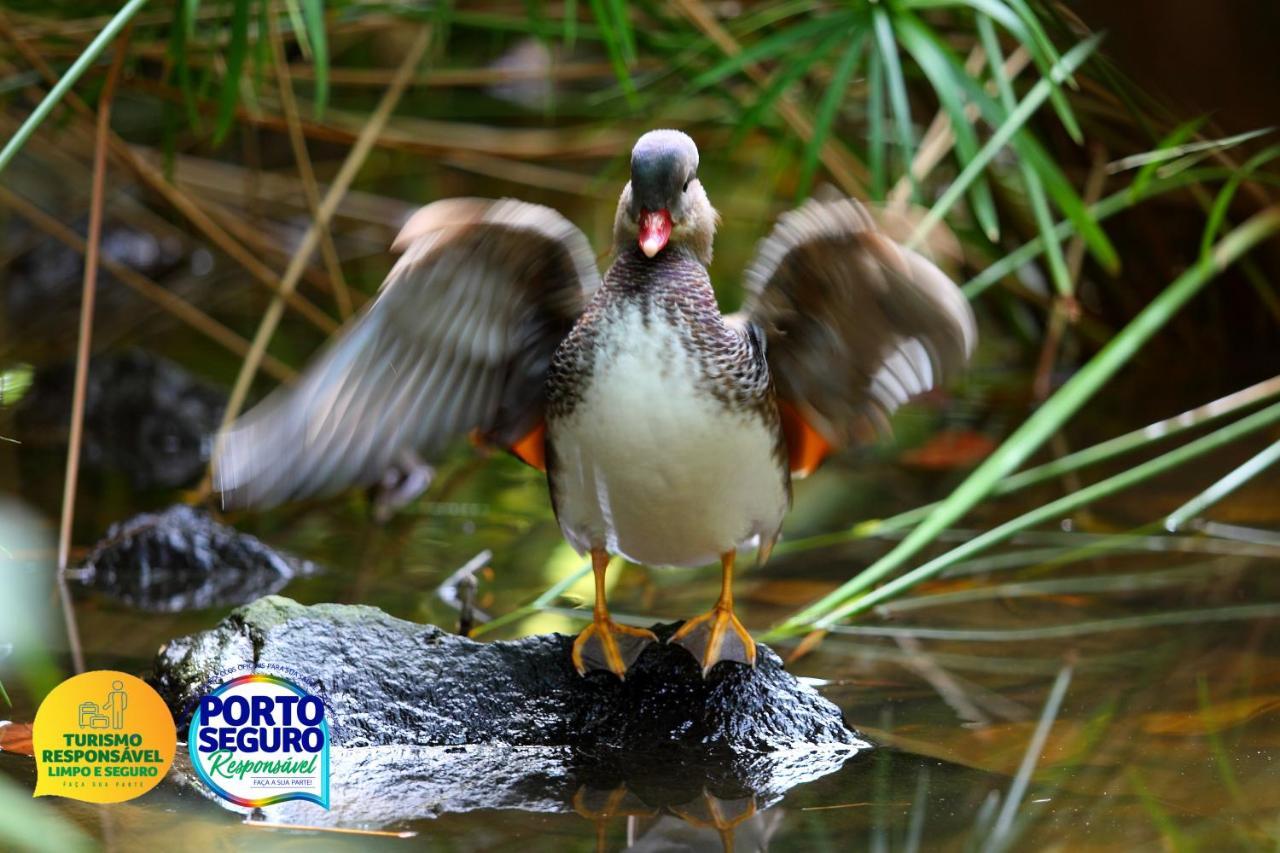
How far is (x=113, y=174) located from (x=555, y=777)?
4163 millimetres

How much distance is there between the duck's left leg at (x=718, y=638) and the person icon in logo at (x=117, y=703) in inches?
32.4

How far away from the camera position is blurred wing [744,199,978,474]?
203 centimetres

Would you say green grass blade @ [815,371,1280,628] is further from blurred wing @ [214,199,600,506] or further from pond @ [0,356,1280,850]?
blurred wing @ [214,199,600,506]

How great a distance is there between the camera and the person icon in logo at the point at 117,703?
6.60ft

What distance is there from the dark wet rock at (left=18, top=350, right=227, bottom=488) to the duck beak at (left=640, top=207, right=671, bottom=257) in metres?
2.11

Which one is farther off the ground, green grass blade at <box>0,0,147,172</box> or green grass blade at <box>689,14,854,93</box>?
green grass blade at <box>689,14,854,93</box>

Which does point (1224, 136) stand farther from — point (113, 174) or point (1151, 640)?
point (113, 174)

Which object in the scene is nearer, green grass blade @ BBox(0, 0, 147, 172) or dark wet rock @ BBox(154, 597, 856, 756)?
green grass blade @ BBox(0, 0, 147, 172)

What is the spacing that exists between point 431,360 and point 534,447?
298mm

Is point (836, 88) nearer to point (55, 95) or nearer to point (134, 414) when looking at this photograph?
point (55, 95)

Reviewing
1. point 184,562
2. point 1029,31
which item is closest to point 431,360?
point 184,562

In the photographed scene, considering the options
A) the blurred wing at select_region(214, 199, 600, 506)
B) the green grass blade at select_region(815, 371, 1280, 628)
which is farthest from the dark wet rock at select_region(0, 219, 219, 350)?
the green grass blade at select_region(815, 371, 1280, 628)

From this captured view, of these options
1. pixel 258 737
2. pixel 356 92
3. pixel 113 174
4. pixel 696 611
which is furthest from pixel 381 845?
pixel 356 92

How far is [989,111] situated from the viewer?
114 inches
